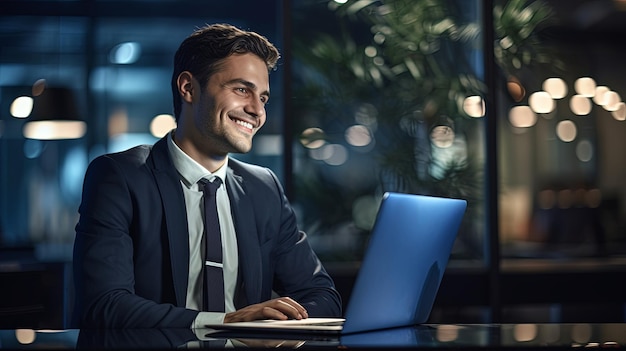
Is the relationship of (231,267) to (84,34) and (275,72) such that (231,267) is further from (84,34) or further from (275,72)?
(84,34)

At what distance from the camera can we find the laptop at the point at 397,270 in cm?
173

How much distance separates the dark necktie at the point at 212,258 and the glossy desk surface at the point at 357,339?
1.77 feet

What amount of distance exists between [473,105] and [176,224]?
2771mm

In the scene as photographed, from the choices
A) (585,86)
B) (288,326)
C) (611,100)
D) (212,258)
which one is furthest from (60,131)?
(288,326)

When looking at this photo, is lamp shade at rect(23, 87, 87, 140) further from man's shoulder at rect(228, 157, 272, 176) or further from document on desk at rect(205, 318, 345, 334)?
document on desk at rect(205, 318, 345, 334)

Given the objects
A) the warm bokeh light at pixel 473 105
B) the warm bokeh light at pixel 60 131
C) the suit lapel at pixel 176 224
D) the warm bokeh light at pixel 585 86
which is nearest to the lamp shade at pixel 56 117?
the warm bokeh light at pixel 60 131

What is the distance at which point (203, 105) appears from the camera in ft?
9.18

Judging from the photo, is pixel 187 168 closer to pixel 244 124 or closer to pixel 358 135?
pixel 244 124

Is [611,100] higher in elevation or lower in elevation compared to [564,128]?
higher

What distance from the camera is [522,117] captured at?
5.03 metres

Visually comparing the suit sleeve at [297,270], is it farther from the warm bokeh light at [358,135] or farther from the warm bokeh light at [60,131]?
the warm bokeh light at [60,131]

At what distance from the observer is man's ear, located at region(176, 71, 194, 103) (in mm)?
2854

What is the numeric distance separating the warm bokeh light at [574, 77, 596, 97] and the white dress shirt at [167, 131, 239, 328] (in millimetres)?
2961

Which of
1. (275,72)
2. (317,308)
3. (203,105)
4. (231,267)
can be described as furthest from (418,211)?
(275,72)
